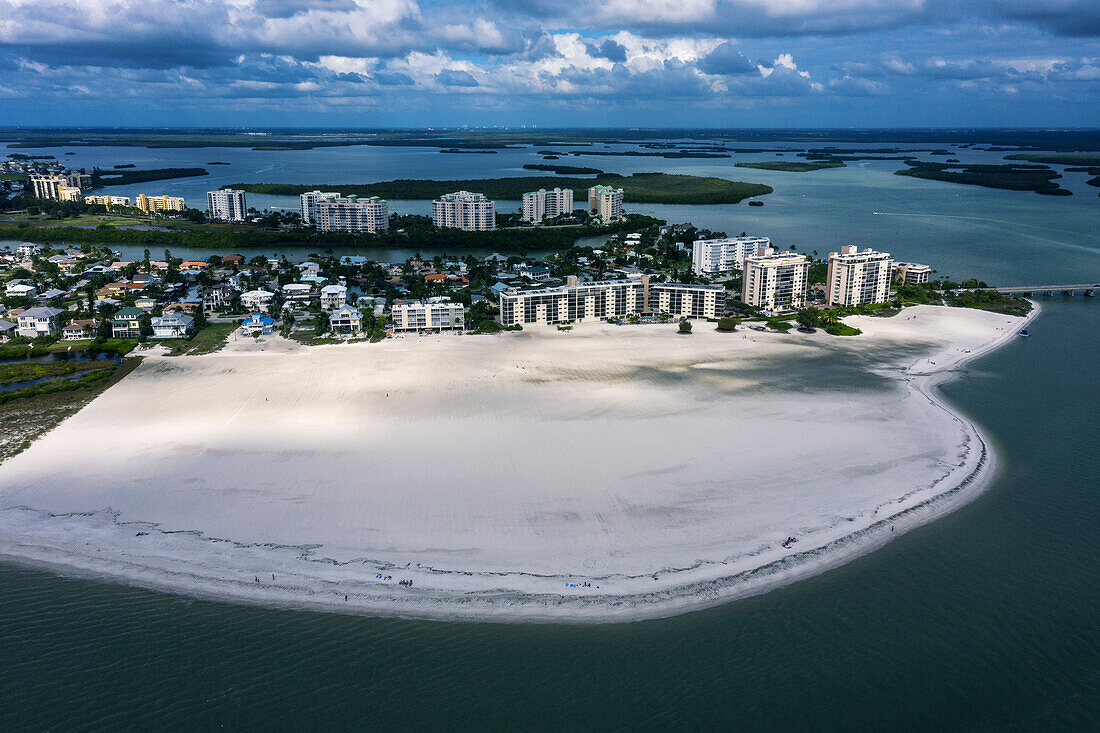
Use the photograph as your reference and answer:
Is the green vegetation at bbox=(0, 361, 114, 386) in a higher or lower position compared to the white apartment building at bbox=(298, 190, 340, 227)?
lower

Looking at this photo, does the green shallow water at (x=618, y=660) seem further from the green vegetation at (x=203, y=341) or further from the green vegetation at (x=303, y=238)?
the green vegetation at (x=303, y=238)

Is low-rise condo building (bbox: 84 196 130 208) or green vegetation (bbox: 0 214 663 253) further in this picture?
low-rise condo building (bbox: 84 196 130 208)

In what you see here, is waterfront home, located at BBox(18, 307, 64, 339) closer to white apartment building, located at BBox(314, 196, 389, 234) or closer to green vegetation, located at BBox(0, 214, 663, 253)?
green vegetation, located at BBox(0, 214, 663, 253)

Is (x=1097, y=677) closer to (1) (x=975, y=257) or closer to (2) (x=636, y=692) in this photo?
(2) (x=636, y=692)

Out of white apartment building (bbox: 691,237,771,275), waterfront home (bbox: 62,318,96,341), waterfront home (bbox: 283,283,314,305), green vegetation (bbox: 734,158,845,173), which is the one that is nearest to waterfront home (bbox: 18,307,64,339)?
waterfront home (bbox: 62,318,96,341)

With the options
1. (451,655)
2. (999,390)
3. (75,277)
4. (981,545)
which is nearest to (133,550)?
(451,655)

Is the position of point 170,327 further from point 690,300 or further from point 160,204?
point 160,204

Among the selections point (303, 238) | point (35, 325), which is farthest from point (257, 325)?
point (303, 238)
